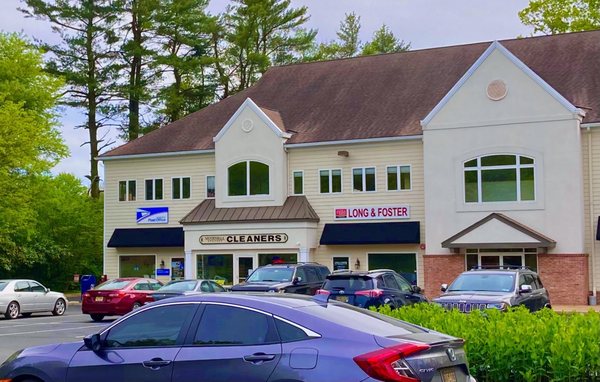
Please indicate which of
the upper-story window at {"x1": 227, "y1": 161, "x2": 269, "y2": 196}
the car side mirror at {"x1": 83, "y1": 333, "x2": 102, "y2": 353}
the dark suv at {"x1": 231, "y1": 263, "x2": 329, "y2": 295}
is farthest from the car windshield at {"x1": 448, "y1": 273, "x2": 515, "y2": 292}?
the upper-story window at {"x1": 227, "y1": 161, "x2": 269, "y2": 196}

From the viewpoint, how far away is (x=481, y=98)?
3416cm

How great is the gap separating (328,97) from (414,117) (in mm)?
5653

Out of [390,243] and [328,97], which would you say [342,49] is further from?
[390,243]

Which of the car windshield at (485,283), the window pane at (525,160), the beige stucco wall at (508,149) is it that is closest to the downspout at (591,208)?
the beige stucco wall at (508,149)

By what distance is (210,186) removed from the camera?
41.0m

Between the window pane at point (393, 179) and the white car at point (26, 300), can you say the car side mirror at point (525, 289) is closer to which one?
the window pane at point (393, 179)

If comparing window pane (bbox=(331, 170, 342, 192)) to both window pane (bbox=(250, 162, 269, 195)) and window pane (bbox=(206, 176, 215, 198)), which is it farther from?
window pane (bbox=(206, 176, 215, 198))

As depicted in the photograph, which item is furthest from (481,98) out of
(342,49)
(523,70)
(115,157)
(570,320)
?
(342,49)

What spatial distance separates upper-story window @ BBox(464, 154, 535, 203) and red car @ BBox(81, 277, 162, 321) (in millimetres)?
14083

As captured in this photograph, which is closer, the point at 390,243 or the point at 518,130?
the point at 518,130

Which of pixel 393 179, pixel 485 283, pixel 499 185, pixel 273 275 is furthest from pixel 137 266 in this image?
pixel 485 283

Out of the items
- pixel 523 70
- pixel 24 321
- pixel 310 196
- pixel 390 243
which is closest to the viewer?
pixel 24 321

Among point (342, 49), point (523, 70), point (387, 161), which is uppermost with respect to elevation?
point (342, 49)

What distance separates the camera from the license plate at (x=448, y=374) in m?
7.27
